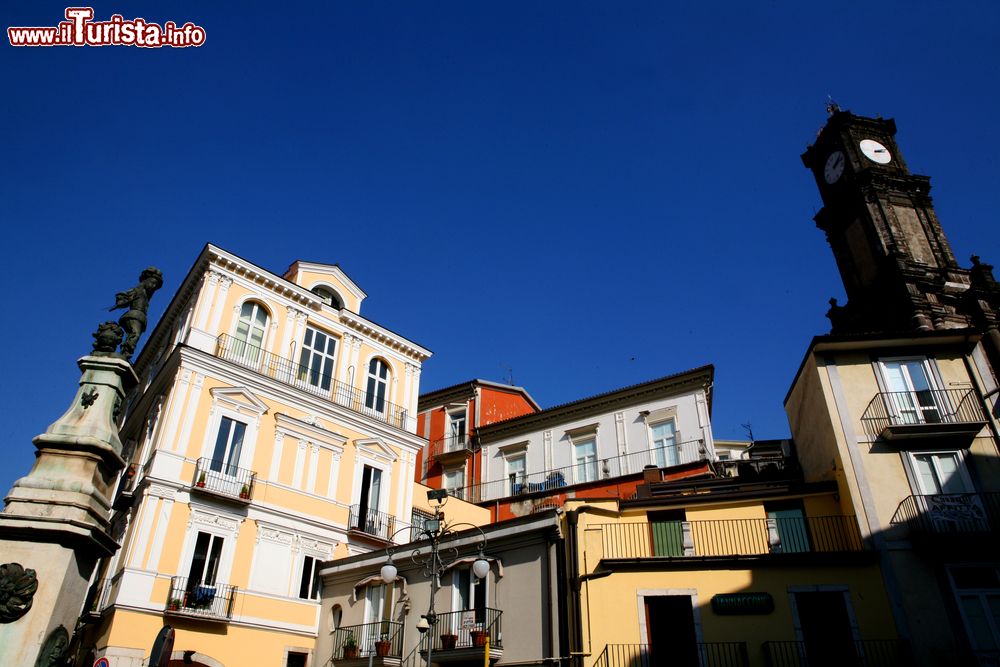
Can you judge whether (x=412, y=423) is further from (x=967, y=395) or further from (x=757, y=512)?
(x=967, y=395)

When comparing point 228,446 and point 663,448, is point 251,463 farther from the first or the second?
point 663,448

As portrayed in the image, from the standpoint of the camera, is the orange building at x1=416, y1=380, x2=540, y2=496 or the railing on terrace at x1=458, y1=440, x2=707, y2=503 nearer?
the railing on terrace at x1=458, y1=440, x2=707, y2=503

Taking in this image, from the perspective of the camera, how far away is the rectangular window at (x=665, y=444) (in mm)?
→ 31750

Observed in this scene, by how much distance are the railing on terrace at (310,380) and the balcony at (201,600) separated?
831 centimetres

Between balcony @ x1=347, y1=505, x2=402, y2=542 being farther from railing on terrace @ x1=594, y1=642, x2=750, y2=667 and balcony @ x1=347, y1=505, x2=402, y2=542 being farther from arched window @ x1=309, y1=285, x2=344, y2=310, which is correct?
railing on terrace @ x1=594, y1=642, x2=750, y2=667

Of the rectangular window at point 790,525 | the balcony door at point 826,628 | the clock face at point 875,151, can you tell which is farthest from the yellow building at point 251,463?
the clock face at point 875,151

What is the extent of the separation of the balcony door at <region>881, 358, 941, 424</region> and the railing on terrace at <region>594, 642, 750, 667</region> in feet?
27.7

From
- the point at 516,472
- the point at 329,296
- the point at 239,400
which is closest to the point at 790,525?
the point at 516,472

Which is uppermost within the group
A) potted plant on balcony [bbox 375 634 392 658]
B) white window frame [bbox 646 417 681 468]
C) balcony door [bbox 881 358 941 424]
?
white window frame [bbox 646 417 681 468]

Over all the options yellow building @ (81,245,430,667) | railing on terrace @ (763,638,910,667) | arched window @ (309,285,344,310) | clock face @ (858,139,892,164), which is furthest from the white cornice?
clock face @ (858,139,892,164)

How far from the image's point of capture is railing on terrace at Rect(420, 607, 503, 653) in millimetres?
19219

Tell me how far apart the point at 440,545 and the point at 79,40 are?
16.9 metres

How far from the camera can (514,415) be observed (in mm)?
41656

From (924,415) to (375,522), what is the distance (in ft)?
67.3
